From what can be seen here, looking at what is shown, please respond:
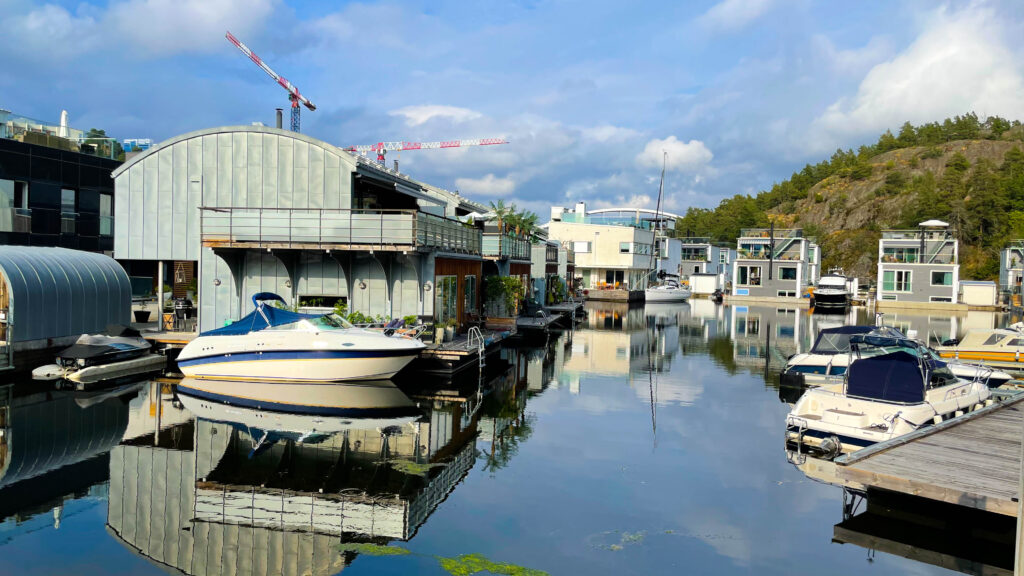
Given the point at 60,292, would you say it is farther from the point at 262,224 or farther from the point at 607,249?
the point at 607,249

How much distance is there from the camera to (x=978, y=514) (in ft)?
34.9

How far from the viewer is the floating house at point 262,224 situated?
2230cm

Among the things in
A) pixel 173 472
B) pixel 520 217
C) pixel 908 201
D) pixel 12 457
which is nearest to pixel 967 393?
pixel 173 472

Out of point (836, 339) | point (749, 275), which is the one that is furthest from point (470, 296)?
point (749, 275)

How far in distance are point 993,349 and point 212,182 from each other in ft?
88.6

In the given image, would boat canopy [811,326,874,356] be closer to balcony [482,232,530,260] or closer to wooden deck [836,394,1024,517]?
wooden deck [836,394,1024,517]

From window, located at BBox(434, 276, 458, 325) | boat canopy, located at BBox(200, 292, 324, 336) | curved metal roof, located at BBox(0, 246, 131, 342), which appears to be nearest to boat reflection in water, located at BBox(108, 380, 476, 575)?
boat canopy, located at BBox(200, 292, 324, 336)

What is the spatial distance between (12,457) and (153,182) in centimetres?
1339

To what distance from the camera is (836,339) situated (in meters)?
22.1

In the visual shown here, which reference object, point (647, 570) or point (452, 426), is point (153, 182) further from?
point (647, 570)

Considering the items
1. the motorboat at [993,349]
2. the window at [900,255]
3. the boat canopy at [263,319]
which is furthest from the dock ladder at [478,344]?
the window at [900,255]

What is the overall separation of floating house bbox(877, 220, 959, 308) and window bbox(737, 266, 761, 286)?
10.6 m

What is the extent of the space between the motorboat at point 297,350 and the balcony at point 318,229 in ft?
8.74

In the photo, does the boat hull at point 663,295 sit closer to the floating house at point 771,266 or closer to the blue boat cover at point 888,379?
the floating house at point 771,266
